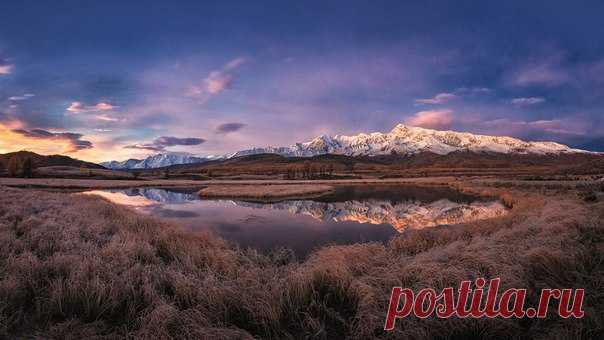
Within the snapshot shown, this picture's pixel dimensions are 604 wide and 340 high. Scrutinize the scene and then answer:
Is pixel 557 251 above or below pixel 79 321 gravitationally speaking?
above

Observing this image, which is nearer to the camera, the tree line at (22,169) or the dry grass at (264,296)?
the dry grass at (264,296)

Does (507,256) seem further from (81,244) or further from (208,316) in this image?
(81,244)

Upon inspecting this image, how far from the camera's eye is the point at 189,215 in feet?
92.8

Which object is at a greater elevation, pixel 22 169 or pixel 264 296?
pixel 22 169

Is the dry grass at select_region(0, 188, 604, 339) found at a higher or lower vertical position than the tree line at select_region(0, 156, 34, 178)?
lower

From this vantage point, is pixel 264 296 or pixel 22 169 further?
pixel 22 169

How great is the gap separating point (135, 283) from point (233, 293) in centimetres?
219

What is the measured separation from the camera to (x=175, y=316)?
4926 millimetres

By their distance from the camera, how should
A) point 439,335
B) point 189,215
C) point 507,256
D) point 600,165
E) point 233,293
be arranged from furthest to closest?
point 600,165, point 189,215, point 507,256, point 233,293, point 439,335

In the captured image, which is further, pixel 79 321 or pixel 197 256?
pixel 197 256

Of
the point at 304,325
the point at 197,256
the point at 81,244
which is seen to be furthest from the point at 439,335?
the point at 81,244

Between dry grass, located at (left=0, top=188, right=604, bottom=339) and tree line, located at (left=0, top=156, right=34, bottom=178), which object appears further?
tree line, located at (left=0, top=156, right=34, bottom=178)

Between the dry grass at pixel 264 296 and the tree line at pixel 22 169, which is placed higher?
the tree line at pixel 22 169

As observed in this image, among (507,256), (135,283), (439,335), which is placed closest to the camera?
(439,335)
